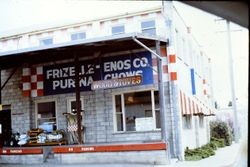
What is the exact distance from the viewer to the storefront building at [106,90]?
1378 centimetres

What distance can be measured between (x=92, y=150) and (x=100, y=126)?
2.31 m

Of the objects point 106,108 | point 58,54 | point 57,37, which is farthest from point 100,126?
point 57,37

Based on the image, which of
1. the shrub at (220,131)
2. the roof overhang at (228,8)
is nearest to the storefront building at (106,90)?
the shrub at (220,131)

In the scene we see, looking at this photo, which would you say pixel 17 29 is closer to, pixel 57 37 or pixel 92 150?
pixel 57 37

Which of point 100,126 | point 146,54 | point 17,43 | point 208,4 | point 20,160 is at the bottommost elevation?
point 20,160

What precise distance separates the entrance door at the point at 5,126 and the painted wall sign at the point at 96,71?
2658mm

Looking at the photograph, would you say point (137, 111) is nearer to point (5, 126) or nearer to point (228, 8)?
point (5, 126)

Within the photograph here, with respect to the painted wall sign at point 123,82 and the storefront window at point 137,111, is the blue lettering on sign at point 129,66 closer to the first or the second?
the storefront window at point 137,111

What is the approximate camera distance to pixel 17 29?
749 inches

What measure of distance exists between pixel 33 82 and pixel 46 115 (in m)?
1.59

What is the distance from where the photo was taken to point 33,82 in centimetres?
1753

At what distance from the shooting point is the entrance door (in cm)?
1820

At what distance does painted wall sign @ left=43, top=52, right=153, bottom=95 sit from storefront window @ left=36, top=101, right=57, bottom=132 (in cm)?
61

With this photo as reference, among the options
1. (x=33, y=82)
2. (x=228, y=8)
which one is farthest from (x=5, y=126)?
(x=228, y=8)
